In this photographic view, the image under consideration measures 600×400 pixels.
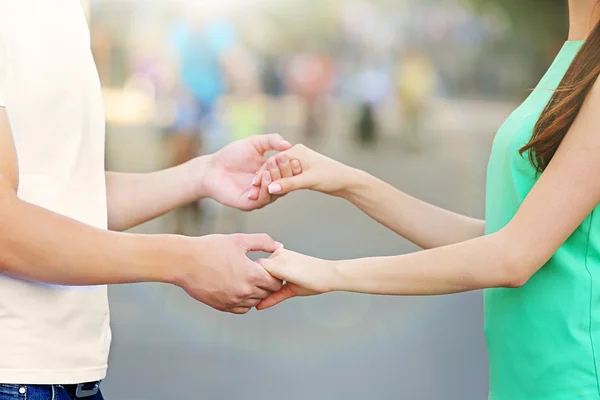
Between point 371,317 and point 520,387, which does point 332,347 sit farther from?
point 520,387

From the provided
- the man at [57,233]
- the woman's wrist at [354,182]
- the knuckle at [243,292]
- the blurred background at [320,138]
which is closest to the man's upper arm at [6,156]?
the man at [57,233]

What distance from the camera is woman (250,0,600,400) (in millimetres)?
2332

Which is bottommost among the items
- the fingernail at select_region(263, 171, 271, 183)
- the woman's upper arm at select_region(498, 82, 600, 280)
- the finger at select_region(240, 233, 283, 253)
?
the finger at select_region(240, 233, 283, 253)

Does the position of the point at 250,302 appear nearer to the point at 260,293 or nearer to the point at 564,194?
the point at 260,293

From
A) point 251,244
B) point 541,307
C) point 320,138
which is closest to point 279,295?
point 251,244

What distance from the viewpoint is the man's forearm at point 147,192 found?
2.92 m

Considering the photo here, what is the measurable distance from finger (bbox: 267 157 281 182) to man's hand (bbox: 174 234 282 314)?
0.42 metres

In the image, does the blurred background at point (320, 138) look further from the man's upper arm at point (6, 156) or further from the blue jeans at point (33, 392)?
the man's upper arm at point (6, 156)

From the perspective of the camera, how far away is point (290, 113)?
114 ft

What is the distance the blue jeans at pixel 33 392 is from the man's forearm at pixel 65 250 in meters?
0.23

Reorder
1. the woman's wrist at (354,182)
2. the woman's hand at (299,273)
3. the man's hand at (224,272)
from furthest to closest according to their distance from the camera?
the woman's wrist at (354,182)
the woman's hand at (299,273)
the man's hand at (224,272)

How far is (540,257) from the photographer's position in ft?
7.72

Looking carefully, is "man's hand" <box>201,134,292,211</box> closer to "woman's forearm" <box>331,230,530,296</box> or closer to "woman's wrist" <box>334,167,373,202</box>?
"woman's wrist" <box>334,167,373,202</box>

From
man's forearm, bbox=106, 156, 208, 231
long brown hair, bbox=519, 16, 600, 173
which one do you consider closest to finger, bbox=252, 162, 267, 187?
man's forearm, bbox=106, 156, 208, 231
